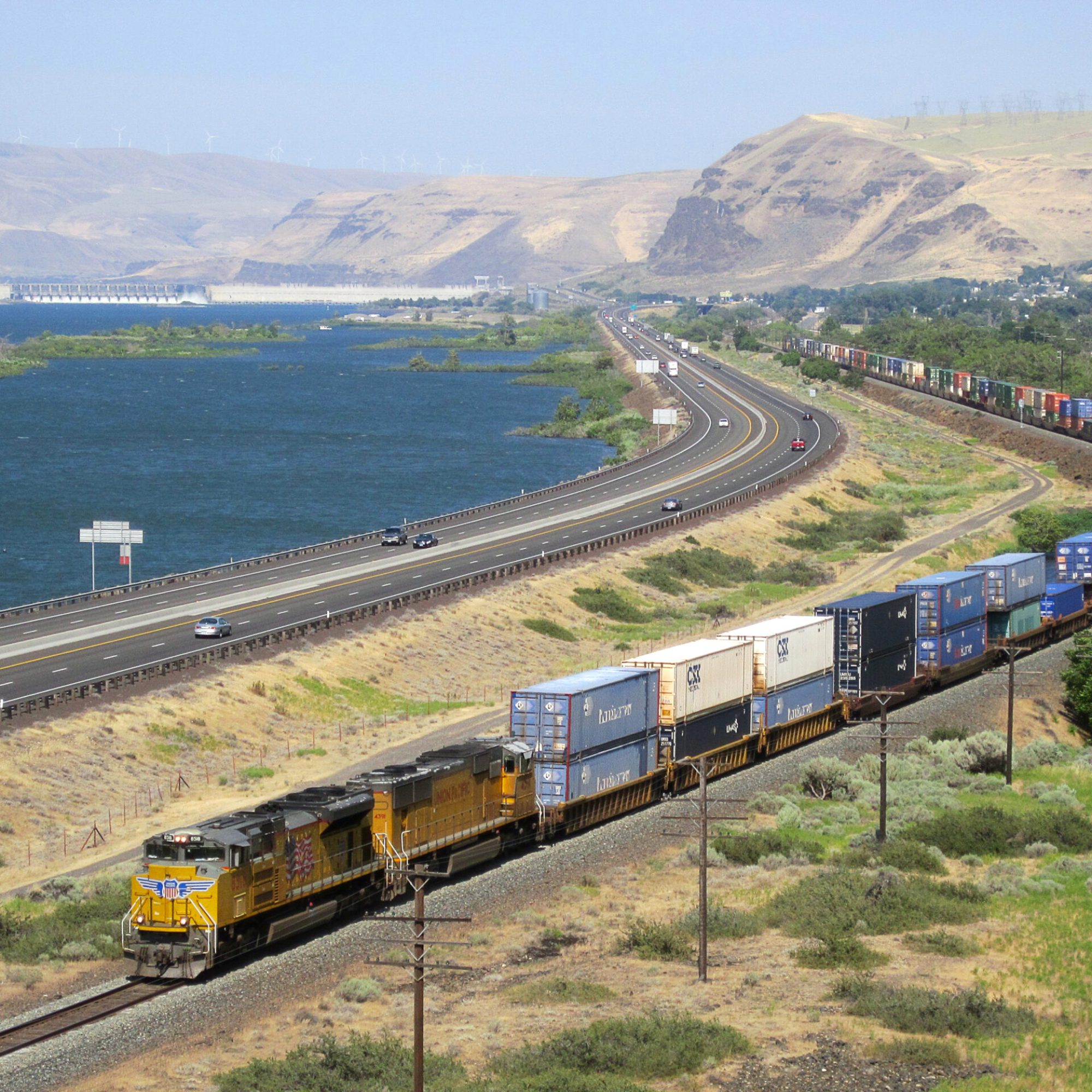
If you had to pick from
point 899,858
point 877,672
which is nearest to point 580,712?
point 899,858

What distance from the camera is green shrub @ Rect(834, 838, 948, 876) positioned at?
4806 centimetres

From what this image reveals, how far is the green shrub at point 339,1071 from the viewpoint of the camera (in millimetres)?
31250

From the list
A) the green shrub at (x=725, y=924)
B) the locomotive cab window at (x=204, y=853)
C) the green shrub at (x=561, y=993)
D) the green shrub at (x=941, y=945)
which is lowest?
the green shrub at (x=725, y=924)

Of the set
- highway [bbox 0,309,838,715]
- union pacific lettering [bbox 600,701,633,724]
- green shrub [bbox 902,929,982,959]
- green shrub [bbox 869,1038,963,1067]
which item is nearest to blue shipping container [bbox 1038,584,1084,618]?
highway [bbox 0,309,838,715]

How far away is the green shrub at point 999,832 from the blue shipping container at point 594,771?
845 cm

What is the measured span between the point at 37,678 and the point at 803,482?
8655cm

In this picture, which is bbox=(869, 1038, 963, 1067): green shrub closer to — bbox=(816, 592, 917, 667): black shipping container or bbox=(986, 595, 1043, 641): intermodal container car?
bbox=(816, 592, 917, 667): black shipping container

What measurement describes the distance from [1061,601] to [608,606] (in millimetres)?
24752

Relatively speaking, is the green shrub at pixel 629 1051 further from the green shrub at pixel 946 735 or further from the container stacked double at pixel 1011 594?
the container stacked double at pixel 1011 594

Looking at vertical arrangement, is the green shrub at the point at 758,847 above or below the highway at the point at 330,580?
below

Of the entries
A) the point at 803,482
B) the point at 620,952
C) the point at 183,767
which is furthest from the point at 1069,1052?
the point at 803,482

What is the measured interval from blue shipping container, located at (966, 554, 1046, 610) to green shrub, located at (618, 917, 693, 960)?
42.1 m

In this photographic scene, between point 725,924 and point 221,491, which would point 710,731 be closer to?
point 725,924

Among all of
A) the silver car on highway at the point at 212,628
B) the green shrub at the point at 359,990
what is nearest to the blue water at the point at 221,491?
the silver car on highway at the point at 212,628
